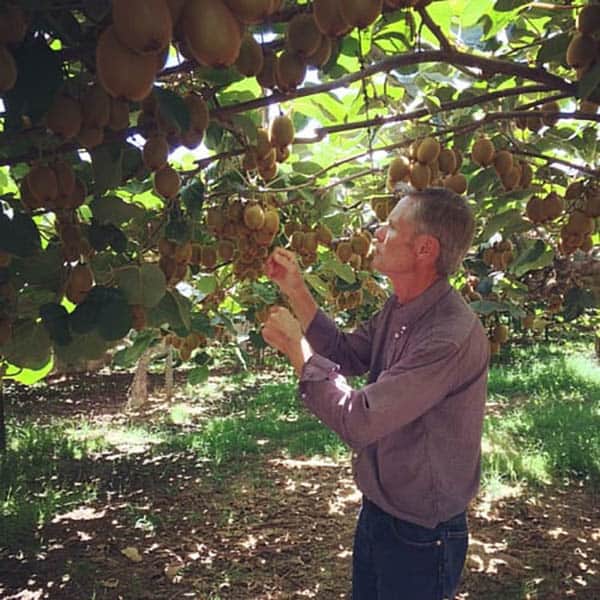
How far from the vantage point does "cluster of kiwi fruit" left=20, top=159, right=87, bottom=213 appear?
1.02 m

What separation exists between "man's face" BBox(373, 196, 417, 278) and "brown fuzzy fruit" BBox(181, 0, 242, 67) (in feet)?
3.26

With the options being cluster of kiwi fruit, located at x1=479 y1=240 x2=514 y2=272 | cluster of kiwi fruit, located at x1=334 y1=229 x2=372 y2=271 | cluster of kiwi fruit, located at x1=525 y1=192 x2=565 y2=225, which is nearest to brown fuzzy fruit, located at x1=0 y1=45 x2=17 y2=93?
cluster of kiwi fruit, located at x1=525 y1=192 x2=565 y2=225

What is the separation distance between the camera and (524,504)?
14.0ft

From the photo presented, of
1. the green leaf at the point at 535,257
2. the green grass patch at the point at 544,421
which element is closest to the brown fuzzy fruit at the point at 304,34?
the green leaf at the point at 535,257

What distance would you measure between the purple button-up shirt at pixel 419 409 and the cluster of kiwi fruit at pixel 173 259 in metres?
0.42

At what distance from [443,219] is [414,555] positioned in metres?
0.83

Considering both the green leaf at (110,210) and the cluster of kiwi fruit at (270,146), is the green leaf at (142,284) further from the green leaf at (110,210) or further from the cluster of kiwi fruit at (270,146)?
the cluster of kiwi fruit at (270,146)

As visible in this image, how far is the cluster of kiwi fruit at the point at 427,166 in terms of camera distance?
1.72 metres

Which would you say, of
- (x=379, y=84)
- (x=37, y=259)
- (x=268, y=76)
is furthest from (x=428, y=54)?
(x=379, y=84)

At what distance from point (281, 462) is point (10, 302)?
465cm

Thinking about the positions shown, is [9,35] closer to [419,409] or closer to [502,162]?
[419,409]

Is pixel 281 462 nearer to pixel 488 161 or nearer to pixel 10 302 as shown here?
pixel 488 161

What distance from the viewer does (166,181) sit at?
3.99 feet

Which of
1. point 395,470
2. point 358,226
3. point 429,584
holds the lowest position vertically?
point 429,584
